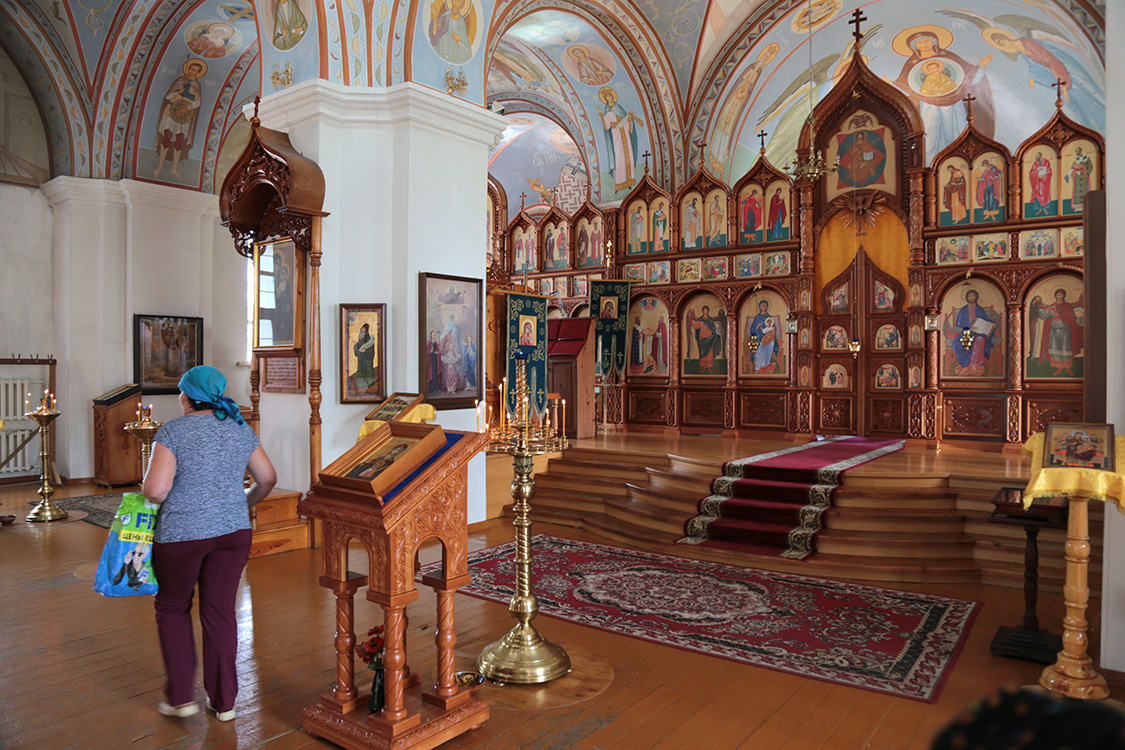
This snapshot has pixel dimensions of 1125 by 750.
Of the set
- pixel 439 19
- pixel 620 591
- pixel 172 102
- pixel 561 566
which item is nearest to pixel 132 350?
pixel 172 102

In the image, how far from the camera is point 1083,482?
3820mm

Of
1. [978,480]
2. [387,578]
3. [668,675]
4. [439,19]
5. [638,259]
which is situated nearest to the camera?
[387,578]

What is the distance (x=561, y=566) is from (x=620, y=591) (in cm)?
88

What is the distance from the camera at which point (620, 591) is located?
5.78 m

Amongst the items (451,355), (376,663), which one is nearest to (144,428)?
(451,355)

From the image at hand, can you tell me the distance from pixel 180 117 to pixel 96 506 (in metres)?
6.07

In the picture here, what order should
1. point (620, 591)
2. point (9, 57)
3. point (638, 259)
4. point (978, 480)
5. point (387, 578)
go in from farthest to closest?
1. point (638, 259)
2. point (9, 57)
3. point (978, 480)
4. point (620, 591)
5. point (387, 578)

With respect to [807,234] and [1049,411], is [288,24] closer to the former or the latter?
[807,234]

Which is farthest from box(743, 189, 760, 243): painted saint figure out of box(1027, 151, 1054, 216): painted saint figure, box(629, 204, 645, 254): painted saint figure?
box(1027, 151, 1054, 216): painted saint figure

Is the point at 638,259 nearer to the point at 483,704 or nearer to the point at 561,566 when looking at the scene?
the point at 561,566

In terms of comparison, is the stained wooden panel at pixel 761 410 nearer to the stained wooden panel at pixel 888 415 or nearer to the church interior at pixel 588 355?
the church interior at pixel 588 355

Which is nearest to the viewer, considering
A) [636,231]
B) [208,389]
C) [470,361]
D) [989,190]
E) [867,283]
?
[208,389]

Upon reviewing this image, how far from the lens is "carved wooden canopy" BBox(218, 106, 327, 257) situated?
6875 millimetres

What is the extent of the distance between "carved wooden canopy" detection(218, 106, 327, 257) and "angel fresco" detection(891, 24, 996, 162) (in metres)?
11.5
